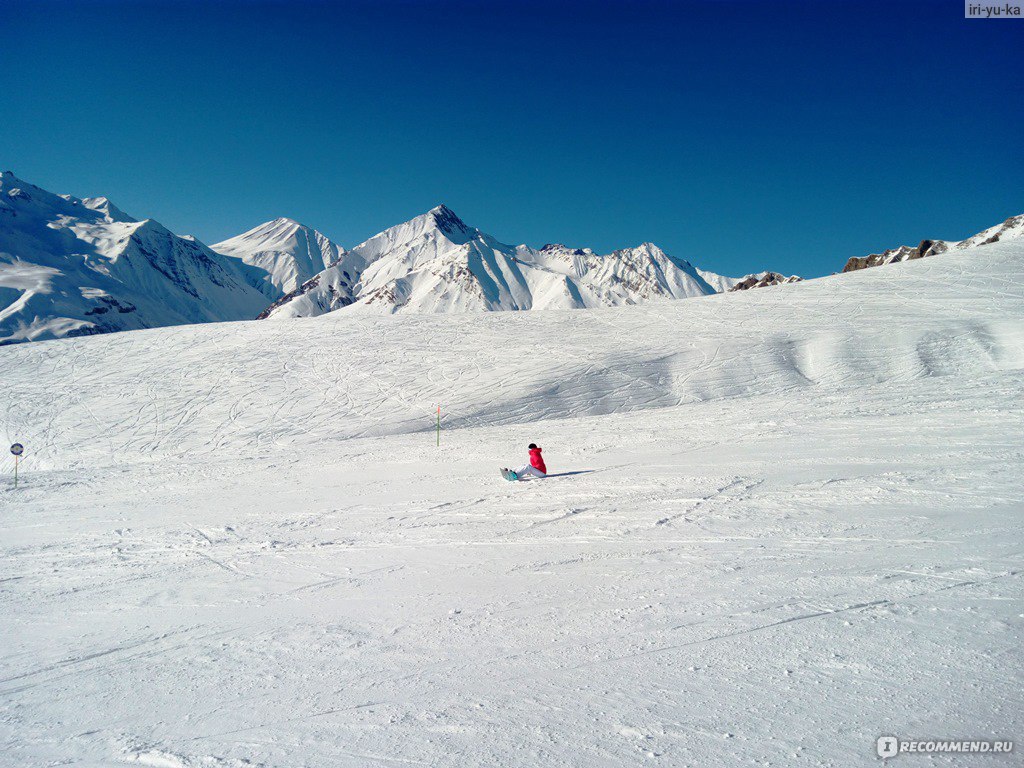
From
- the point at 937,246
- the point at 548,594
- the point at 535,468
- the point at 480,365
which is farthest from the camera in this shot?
the point at 937,246

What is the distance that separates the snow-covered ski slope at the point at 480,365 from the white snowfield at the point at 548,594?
345 centimetres

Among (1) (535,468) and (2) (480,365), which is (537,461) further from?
(2) (480,365)

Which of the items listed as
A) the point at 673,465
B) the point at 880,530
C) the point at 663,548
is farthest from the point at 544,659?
the point at 673,465

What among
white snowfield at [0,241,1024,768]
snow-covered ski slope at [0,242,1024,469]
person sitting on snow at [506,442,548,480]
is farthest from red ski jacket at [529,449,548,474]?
snow-covered ski slope at [0,242,1024,469]

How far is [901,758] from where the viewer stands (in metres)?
3.64

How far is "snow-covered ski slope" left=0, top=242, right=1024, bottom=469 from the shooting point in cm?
2269

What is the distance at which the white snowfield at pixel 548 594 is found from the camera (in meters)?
4.05

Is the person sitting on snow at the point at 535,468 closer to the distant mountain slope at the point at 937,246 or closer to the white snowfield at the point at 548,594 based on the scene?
the white snowfield at the point at 548,594

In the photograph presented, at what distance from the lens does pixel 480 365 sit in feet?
90.3

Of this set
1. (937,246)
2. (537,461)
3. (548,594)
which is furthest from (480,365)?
(937,246)

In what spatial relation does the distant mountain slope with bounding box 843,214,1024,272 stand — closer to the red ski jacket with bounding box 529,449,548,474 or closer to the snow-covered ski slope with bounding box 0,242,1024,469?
the snow-covered ski slope with bounding box 0,242,1024,469


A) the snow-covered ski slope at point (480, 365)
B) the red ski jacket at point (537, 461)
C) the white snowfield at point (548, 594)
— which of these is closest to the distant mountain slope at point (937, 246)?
the snow-covered ski slope at point (480, 365)

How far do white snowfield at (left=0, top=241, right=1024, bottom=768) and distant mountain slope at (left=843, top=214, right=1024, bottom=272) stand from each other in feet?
213

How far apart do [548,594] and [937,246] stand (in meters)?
96.0
